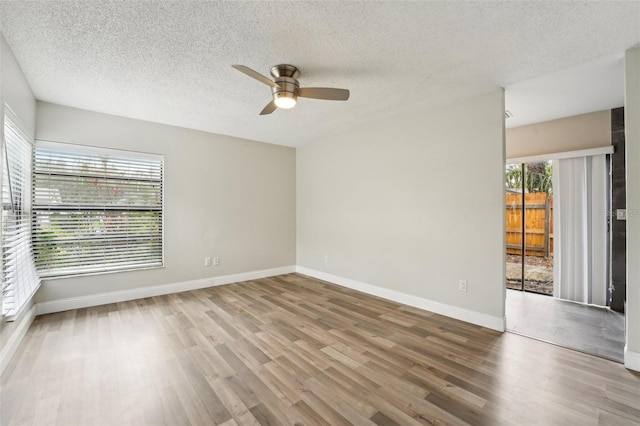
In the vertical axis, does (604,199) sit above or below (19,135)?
below

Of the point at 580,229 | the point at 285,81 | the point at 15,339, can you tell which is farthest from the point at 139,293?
the point at 580,229

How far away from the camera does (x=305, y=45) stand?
7.34ft

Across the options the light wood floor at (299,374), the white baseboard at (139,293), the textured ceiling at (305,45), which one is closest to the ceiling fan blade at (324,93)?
the textured ceiling at (305,45)

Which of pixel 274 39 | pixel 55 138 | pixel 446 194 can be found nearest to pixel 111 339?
pixel 55 138

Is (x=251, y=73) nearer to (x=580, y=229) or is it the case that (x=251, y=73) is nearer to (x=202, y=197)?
(x=202, y=197)

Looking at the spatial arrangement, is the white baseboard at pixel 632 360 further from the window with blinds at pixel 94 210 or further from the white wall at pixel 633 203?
the window with blinds at pixel 94 210

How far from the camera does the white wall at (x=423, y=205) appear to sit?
308 cm

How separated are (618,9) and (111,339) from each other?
484 centimetres

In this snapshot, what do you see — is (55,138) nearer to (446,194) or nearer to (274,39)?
(274,39)

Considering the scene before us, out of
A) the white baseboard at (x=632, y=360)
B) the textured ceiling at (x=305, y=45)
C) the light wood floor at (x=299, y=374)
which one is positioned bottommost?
the light wood floor at (x=299, y=374)

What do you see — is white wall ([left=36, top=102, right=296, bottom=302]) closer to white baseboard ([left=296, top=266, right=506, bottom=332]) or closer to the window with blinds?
the window with blinds

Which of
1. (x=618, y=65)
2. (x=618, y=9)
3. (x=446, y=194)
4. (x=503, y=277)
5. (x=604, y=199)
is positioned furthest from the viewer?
(x=604, y=199)

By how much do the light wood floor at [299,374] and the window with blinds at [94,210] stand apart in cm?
75

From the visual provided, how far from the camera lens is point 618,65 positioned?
251cm
